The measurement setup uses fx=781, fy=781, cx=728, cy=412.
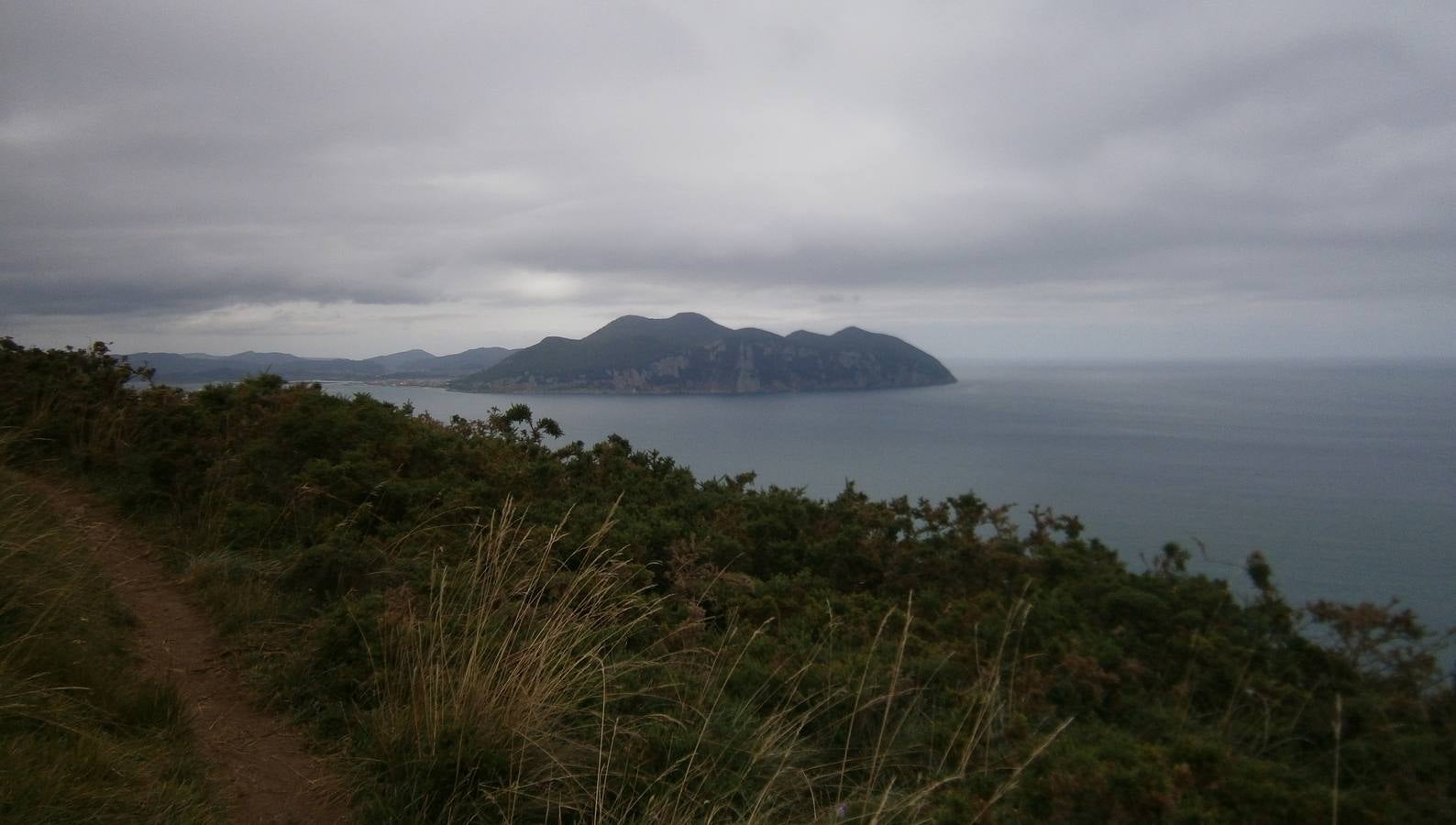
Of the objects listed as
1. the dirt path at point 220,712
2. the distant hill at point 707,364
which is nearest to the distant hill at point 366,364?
the distant hill at point 707,364

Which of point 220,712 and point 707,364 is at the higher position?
point 707,364

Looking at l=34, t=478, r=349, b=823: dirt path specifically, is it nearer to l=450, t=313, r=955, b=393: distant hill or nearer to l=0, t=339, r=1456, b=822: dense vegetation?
l=0, t=339, r=1456, b=822: dense vegetation

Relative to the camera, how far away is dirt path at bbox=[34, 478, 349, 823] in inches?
129

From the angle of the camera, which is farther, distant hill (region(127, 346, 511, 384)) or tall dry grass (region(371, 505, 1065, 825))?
distant hill (region(127, 346, 511, 384))

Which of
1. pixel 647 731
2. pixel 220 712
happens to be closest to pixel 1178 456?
pixel 647 731

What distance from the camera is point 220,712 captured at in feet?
12.8

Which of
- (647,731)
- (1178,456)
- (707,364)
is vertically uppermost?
(707,364)

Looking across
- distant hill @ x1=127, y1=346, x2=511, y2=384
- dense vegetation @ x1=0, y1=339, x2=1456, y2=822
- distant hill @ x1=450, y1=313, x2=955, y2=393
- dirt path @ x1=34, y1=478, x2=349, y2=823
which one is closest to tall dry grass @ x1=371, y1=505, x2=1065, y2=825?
dense vegetation @ x1=0, y1=339, x2=1456, y2=822

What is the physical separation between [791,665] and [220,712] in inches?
114

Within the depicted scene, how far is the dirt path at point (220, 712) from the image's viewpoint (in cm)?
327

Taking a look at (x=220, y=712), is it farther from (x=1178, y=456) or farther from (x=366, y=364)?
(x=366, y=364)

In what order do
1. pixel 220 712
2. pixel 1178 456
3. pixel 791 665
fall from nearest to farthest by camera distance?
pixel 220 712 → pixel 791 665 → pixel 1178 456

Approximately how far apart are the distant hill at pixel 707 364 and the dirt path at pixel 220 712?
97.9 ft

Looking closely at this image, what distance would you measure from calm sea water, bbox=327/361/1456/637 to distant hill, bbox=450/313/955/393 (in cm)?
393
